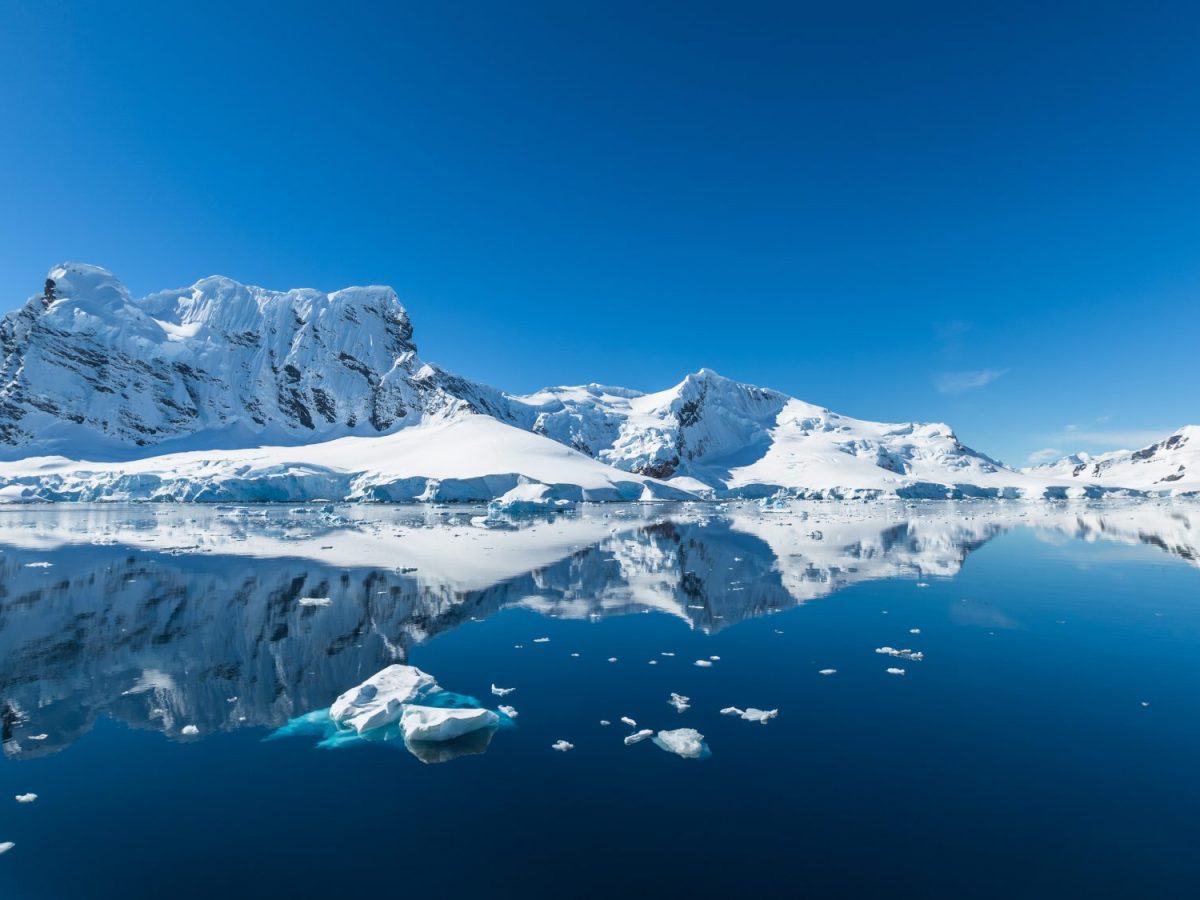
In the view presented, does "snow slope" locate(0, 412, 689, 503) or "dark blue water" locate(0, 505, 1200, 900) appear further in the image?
"snow slope" locate(0, 412, 689, 503)

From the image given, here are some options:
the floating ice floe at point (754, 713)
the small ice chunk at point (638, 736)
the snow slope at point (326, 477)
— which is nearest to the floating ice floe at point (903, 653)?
the floating ice floe at point (754, 713)

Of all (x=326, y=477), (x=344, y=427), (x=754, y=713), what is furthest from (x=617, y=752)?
(x=344, y=427)

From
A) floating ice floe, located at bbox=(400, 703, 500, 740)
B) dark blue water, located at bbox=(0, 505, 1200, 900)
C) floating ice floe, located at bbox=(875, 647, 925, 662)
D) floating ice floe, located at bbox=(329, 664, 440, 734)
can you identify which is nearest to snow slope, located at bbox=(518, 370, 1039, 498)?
dark blue water, located at bbox=(0, 505, 1200, 900)

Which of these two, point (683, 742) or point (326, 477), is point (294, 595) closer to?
point (683, 742)

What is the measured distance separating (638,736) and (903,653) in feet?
19.9

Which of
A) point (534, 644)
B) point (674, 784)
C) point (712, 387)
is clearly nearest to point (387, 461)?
point (534, 644)

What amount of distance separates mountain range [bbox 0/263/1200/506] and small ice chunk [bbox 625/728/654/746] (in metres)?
56.7

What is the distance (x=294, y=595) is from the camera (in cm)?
1625

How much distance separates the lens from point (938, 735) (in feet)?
25.1

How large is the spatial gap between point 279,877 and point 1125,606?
59.5 feet

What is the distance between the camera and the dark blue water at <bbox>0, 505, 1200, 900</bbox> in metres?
5.13

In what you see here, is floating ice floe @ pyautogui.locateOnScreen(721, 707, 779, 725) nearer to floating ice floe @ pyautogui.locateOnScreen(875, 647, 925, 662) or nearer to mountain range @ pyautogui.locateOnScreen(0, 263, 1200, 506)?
floating ice floe @ pyautogui.locateOnScreen(875, 647, 925, 662)

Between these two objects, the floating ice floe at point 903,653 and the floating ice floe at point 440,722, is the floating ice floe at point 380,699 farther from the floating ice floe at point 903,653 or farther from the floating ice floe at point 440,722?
the floating ice floe at point 903,653

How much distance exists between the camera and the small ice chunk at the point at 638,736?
7.54 metres
